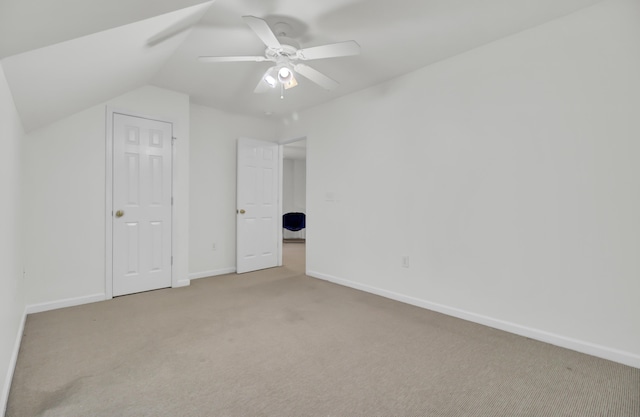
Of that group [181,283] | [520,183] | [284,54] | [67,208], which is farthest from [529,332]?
[67,208]

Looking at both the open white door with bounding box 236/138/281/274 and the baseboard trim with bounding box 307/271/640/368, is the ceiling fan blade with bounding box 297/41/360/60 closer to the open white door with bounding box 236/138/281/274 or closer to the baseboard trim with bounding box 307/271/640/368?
the baseboard trim with bounding box 307/271/640/368

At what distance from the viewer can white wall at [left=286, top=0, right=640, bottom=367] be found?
2117 millimetres

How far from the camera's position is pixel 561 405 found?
1635 millimetres

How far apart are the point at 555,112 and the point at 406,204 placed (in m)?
1.49

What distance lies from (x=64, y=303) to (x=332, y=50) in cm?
352

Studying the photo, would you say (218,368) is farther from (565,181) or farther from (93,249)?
(565,181)

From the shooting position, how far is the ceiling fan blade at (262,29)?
1.89 m

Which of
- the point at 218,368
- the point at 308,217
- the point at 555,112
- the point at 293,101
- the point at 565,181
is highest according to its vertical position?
the point at 293,101

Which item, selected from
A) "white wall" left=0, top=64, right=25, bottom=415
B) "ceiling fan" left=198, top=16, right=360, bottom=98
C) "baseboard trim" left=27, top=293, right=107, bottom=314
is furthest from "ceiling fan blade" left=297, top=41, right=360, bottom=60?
"baseboard trim" left=27, top=293, right=107, bottom=314

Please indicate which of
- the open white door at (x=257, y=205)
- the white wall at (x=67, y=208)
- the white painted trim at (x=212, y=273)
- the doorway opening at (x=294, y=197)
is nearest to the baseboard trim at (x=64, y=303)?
the white wall at (x=67, y=208)

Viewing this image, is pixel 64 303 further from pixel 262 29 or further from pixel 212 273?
pixel 262 29

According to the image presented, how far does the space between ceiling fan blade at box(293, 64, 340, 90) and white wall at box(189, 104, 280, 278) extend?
2.32 meters

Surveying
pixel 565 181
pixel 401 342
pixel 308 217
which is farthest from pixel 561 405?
pixel 308 217

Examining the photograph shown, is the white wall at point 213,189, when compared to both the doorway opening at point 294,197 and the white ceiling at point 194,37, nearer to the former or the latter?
the white ceiling at point 194,37
